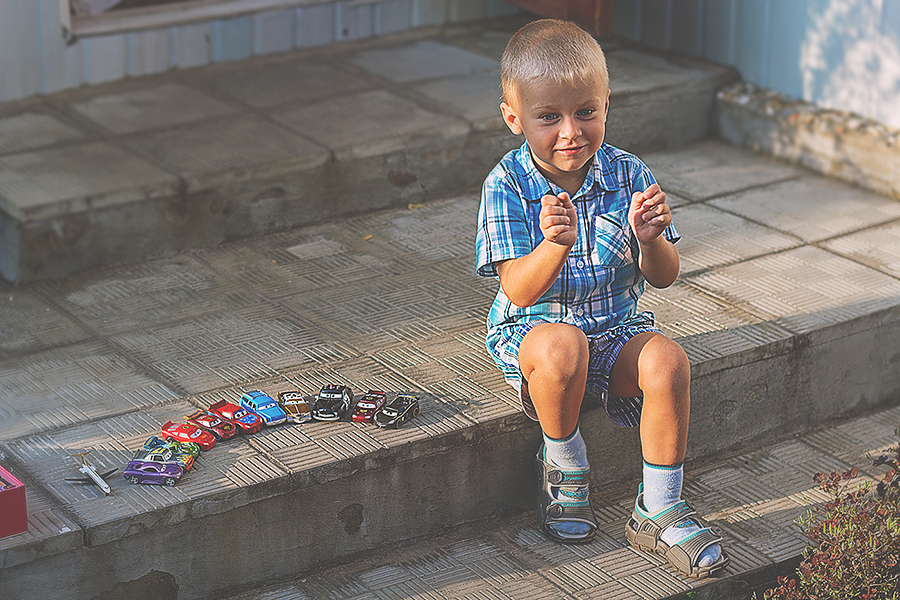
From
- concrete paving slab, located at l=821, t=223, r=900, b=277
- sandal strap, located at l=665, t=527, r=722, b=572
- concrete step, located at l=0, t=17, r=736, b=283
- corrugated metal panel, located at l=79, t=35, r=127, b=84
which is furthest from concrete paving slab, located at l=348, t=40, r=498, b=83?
sandal strap, located at l=665, t=527, r=722, b=572

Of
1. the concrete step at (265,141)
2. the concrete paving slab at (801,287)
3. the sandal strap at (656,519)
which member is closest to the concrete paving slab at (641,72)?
the concrete step at (265,141)

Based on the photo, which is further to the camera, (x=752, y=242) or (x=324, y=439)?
(x=752, y=242)

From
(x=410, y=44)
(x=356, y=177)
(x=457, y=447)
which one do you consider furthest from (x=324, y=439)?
(x=410, y=44)

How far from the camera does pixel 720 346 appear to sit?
156 inches

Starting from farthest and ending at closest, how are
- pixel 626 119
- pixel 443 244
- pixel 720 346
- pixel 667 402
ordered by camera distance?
pixel 626 119 → pixel 443 244 → pixel 720 346 → pixel 667 402

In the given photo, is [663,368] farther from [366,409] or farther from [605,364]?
[366,409]

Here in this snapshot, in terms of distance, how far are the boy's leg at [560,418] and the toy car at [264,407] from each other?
67 cm

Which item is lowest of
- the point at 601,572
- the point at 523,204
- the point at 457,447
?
the point at 601,572

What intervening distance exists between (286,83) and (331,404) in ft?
8.87

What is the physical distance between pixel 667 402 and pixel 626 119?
2.72 metres

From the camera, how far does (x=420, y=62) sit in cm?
620

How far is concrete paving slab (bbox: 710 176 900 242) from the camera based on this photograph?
502 cm

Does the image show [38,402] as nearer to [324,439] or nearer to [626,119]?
[324,439]

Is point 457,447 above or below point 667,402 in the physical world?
below
